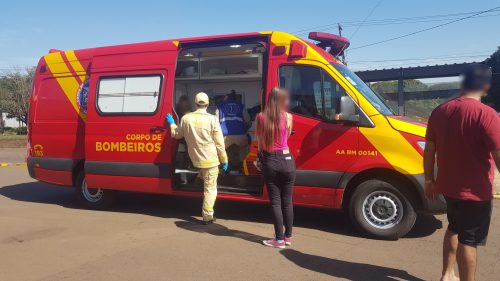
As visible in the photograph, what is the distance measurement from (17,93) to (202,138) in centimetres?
4690

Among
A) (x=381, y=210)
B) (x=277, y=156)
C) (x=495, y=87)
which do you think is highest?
(x=495, y=87)

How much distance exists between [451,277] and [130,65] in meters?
5.17

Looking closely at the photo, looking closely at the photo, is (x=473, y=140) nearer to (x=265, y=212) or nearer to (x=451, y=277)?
(x=451, y=277)

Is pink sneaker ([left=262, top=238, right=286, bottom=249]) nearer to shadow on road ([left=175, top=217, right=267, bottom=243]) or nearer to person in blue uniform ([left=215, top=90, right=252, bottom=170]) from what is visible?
shadow on road ([left=175, top=217, right=267, bottom=243])

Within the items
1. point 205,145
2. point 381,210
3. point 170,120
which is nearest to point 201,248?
point 205,145

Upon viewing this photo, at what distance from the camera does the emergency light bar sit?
6.76 meters

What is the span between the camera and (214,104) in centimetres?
789

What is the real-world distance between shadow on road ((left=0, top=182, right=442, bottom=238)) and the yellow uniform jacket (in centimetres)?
96

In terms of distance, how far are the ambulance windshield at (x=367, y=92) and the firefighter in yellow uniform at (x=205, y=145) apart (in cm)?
182

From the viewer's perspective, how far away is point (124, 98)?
6.82m

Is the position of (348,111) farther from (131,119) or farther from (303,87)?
(131,119)

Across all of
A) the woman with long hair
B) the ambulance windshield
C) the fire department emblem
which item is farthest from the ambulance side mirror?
the fire department emblem

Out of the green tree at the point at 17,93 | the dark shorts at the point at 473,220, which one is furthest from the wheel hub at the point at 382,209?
the green tree at the point at 17,93

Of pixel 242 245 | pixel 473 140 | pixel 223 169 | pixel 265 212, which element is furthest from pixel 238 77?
pixel 473 140
